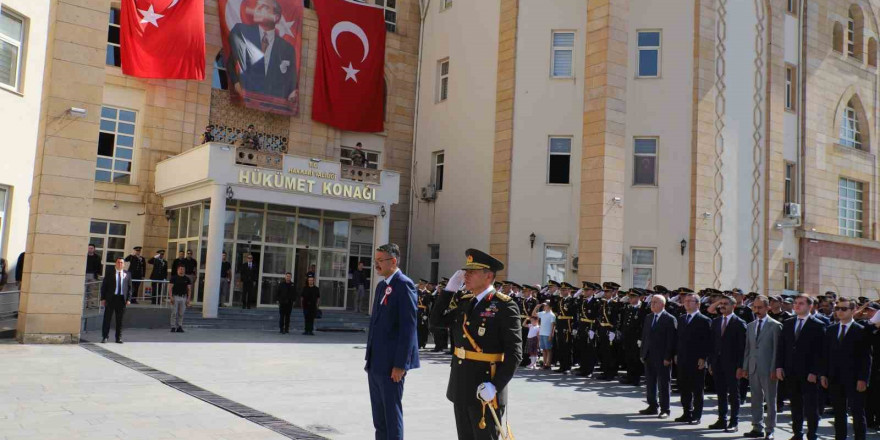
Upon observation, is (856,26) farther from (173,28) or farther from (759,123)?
(173,28)

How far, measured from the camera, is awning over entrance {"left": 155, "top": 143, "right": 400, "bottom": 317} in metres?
22.3

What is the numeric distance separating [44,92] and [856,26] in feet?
105

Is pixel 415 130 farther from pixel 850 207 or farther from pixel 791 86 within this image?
pixel 850 207

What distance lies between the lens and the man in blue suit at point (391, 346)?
6.85 metres

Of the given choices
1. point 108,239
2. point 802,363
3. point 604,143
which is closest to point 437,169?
point 604,143

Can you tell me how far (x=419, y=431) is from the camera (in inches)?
344

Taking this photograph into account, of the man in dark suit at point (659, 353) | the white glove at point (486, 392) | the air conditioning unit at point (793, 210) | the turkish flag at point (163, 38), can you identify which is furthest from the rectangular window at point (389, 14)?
the white glove at point (486, 392)

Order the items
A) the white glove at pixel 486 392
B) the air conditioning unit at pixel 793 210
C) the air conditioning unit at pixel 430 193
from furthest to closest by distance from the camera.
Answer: the air conditioning unit at pixel 430 193, the air conditioning unit at pixel 793 210, the white glove at pixel 486 392

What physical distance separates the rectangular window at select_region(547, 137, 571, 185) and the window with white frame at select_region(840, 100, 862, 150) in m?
14.0

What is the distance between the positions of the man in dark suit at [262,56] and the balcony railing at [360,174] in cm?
423

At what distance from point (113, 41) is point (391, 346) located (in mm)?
21986

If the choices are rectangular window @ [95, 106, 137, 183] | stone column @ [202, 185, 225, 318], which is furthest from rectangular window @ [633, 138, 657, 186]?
rectangular window @ [95, 106, 137, 183]

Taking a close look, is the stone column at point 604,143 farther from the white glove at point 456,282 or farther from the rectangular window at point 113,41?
the white glove at point 456,282

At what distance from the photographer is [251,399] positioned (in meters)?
10.2
